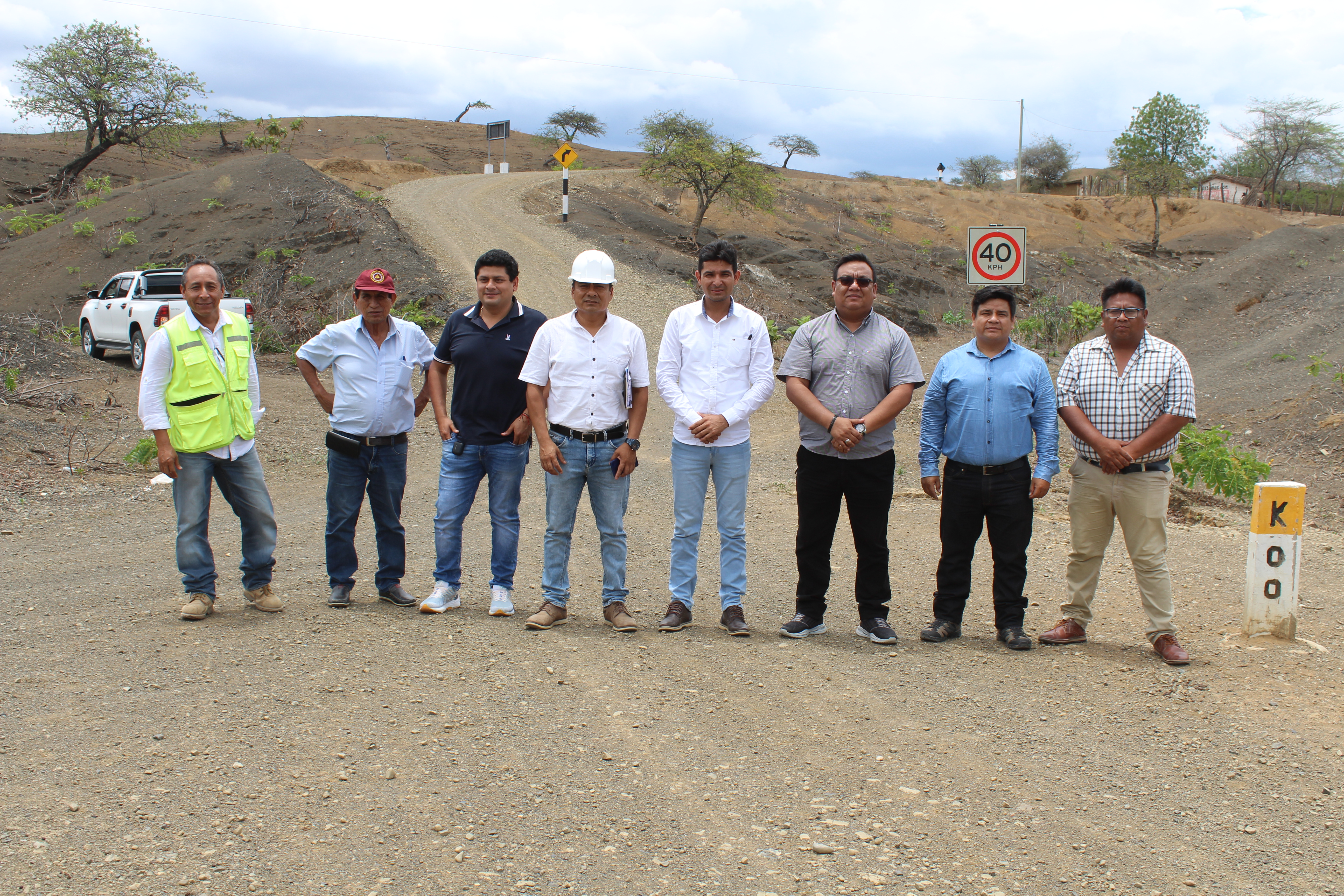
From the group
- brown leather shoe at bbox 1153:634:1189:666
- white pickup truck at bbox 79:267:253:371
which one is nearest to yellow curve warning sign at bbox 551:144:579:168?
white pickup truck at bbox 79:267:253:371

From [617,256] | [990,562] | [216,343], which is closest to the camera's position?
[216,343]

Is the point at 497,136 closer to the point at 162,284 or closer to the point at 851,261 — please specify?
the point at 162,284

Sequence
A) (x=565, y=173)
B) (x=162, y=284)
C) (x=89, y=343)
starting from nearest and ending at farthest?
(x=162, y=284)
(x=89, y=343)
(x=565, y=173)

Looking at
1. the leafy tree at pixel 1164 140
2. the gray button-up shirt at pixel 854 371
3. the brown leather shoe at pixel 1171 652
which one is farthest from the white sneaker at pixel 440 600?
the leafy tree at pixel 1164 140

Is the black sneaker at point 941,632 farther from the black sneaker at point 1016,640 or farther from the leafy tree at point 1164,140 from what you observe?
the leafy tree at point 1164,140

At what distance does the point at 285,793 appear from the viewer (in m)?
3.34

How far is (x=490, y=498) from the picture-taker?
17.5ft

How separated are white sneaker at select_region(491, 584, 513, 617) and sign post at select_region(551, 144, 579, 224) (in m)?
22.5

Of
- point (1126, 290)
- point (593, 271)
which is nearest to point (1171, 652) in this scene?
point (1126, 290)

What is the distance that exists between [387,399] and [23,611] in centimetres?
249

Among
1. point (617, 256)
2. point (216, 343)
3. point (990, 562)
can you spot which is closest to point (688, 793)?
point (216, 343)

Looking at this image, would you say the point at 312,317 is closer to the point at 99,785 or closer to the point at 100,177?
the point at 99,785

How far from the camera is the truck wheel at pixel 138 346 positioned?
16.2 metres

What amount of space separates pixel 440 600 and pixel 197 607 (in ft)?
4.39
